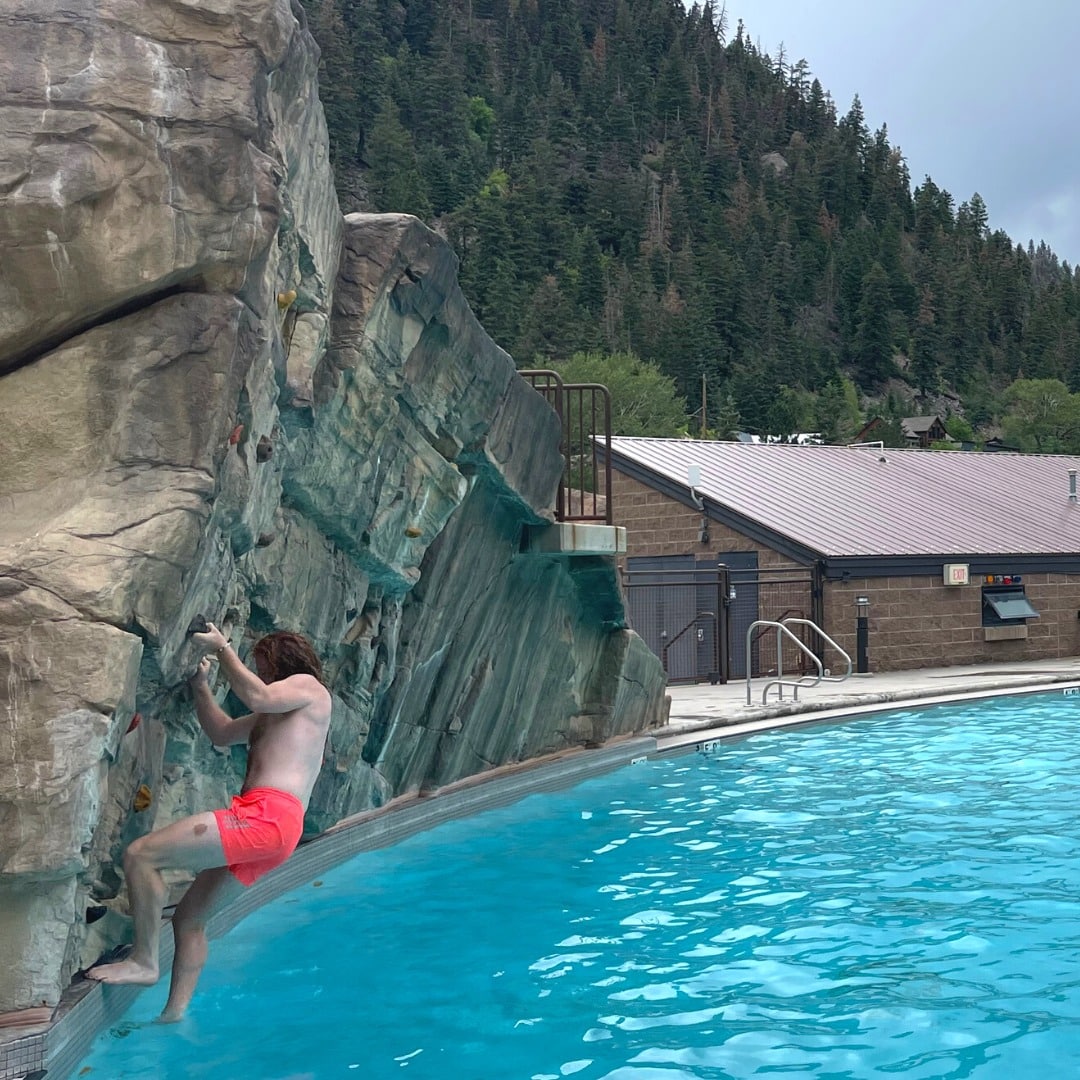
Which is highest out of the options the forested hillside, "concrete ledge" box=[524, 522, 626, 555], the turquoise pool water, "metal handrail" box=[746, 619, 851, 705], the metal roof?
Result: the forested hillside

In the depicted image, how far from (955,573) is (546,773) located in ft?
38.8

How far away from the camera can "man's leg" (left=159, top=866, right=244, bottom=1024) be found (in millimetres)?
5297

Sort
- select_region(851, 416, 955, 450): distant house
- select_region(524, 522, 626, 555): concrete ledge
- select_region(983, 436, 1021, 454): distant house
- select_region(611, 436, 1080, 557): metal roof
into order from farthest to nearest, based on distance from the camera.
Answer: select_region(983, 436, 1021, 454): distant house → select_region(851, 416, 955, 450): distant house → select_region(611, 436, 1080, 557): metal roof → select_region(524, 522, 626, 555): concrete ledge

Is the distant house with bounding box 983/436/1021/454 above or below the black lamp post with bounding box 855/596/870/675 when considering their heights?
above

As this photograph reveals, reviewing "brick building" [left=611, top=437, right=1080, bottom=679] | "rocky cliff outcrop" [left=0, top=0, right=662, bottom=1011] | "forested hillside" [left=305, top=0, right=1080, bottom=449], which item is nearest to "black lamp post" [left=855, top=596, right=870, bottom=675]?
"brick building" [left=611, top=437, right=1080, bottom=679]

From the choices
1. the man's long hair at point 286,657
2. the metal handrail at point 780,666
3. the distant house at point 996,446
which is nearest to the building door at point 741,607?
the metal handrail at point 780,666

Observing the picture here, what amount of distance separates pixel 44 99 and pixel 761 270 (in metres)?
109

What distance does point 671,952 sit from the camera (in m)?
6.82

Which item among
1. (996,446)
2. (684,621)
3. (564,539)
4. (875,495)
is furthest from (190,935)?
(996,446)

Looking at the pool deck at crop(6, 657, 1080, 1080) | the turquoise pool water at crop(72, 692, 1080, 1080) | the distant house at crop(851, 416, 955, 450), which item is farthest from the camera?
the distant house at crop(851, 416, 955, 450)

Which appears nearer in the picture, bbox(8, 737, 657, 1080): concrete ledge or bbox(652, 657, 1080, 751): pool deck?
bbox(8, 737, 657, 1080): concrete ledge

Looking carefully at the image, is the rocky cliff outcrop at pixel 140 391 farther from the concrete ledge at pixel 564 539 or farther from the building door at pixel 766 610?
the building door at pixel 766 610

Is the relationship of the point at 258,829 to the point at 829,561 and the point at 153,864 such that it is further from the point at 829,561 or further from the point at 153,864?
the point at 829,561

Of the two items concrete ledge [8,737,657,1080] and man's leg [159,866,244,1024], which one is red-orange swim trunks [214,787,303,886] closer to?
man's leg [159,866,244,1024]
